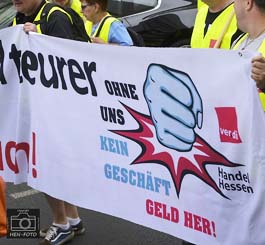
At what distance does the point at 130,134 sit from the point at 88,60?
46cm

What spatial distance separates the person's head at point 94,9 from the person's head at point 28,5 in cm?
89

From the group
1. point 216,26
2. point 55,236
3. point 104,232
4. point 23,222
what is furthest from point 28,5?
point 104,232

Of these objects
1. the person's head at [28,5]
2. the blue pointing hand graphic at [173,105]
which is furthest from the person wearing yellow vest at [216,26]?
the person's head at [28,5]

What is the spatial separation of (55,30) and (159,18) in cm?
382

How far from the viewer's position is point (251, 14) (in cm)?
234

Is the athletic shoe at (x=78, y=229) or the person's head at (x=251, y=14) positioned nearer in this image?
the person's head at (x=251, y=14)

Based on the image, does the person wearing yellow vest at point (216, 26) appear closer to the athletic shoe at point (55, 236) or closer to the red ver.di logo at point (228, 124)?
the red ver.di logo at point (228, 124)

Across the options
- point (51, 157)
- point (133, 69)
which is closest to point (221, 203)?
point (133, 69)

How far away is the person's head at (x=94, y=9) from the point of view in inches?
171

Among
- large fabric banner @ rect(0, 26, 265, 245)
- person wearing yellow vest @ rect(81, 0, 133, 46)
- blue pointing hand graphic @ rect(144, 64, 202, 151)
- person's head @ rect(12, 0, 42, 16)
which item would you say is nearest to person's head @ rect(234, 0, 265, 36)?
large fabric banner @ rect(0, 26, 265, 245)

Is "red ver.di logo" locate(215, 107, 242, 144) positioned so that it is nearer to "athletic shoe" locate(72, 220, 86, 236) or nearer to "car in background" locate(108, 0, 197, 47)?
"athletic shoe" locate(72, 220, 86, 236)

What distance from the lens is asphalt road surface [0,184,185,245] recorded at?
12.6ft

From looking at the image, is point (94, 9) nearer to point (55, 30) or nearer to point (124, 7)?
point (55, 30)

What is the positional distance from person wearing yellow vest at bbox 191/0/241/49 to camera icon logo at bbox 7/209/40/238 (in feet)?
4.76
